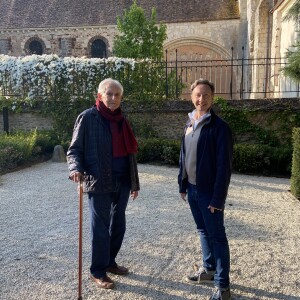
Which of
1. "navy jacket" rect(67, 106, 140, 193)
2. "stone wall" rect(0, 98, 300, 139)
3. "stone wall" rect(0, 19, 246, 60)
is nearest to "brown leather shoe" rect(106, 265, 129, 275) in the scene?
"navy jacket" rect(67, 106, 140, 193)

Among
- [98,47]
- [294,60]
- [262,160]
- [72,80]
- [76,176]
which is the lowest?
[262,160]

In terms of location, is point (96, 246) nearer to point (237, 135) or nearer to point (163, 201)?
point (163, 201)

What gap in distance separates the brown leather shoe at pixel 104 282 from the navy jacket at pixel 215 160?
1186mm

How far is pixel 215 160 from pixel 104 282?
1.48 m

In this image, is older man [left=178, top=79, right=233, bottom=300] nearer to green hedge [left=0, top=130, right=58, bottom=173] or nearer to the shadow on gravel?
the shadow on gravel

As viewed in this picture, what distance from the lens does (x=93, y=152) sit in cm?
327

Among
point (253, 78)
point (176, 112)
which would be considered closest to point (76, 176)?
point (176, 112)

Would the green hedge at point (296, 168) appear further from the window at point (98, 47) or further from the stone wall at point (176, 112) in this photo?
the window at point (98, 47)

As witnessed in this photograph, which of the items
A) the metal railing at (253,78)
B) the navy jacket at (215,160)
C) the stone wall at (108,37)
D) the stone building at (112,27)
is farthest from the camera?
the stone wall at (108,37)

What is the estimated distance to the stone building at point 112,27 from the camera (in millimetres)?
20406

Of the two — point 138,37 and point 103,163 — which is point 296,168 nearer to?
point 103,163

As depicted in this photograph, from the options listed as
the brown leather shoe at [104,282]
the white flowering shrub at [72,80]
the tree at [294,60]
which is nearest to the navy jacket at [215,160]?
the brown leather shoe at [104,282]

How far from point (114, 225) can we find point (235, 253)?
1490 mm

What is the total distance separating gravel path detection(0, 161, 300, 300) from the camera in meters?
3.41
